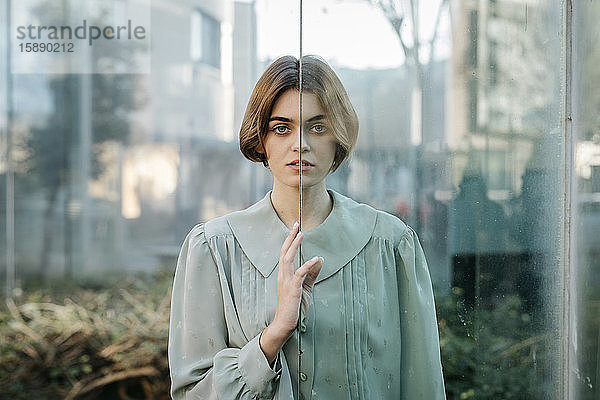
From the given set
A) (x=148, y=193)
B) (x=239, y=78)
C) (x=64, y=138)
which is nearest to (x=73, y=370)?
(x=148, y=193)

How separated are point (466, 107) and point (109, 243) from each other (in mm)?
3135

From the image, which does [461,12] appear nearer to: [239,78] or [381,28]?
[381,28]

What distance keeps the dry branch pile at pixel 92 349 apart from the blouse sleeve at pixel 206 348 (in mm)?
2610

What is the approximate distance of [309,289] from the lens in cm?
165

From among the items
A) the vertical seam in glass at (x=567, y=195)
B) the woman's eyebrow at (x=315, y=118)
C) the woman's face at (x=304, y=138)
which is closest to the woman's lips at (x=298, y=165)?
the woman's face at (x=304, y=138)

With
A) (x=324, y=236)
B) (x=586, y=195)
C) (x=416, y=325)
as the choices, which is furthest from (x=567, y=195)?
(x=324, y=236)

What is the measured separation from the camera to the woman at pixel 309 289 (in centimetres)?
165

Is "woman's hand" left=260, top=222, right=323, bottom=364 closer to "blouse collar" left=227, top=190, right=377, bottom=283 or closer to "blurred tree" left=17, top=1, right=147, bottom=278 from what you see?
"blouse collar" left=227, top=190, right=377, bottom=283

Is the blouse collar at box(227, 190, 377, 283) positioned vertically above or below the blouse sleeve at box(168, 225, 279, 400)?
above

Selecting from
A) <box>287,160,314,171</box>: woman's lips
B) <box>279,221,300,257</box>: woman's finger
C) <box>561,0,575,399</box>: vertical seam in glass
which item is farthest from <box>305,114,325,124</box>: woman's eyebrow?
<box>561,0,575,399</box>: vertical seam in glass

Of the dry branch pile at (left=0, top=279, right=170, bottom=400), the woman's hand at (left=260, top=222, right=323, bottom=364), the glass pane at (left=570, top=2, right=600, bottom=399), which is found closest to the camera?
the woman's hand at (left=260, top=222, right=323, bottom=364)

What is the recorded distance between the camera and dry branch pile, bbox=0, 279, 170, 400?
14.0 ft

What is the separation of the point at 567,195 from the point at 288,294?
797 mm

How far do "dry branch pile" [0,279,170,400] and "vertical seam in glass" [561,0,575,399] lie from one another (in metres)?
2.94
